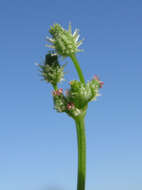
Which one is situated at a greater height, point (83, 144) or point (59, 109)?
point (59, 109)

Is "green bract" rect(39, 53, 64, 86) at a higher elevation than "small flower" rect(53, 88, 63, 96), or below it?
higher

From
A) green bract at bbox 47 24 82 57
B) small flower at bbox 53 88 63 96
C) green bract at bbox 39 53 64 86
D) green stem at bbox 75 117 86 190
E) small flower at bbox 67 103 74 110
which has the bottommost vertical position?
green stem at bbox 75 117 86 190

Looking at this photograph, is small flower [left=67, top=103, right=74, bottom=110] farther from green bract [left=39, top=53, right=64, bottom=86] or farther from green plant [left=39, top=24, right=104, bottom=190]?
green bract [left=39, top=53, right=64, bottom=86]

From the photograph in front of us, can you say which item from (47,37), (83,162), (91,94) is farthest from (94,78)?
(83,162)

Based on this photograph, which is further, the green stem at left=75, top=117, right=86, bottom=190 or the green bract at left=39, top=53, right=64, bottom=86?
the green bract at left=39, top=53, right=64, bottom=86

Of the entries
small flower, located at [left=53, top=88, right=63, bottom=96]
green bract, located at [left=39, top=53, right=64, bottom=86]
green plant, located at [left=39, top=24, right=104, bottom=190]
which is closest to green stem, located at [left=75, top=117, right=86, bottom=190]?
green plant, located at [left=39, top=24, right=104, bottom=190]

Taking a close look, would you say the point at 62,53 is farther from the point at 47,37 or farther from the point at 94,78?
the point at 94,78

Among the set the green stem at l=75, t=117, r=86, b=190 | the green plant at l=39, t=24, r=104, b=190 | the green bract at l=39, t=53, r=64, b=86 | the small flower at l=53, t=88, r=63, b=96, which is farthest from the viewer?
the green bract at l=39, t=53, r=64, b=86

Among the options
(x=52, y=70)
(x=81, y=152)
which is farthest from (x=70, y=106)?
(x=52, y=70)

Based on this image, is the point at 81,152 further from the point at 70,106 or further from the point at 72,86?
the point at 72,86
